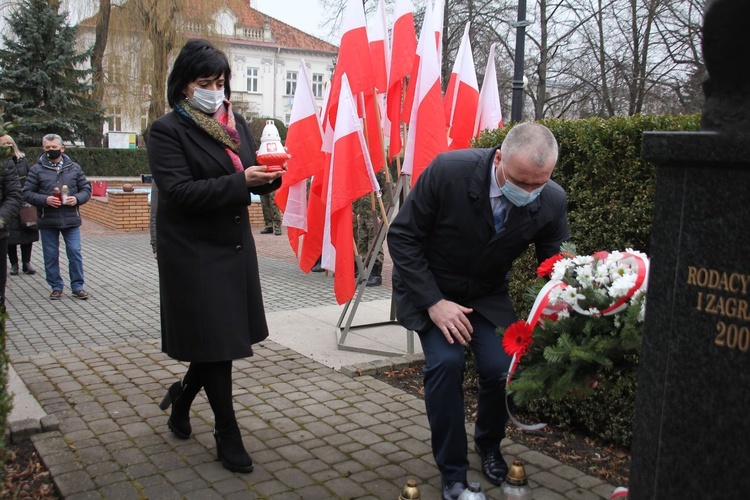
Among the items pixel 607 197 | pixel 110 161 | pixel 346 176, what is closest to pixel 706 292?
pixel 607 197

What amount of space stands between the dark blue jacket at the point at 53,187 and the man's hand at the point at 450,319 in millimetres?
6226

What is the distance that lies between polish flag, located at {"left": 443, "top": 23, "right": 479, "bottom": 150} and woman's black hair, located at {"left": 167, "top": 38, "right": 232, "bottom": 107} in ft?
10.9

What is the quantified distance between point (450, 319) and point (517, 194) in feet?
2.09

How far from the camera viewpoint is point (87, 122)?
2970cm

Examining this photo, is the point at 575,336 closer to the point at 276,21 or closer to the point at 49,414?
the point at 49,414

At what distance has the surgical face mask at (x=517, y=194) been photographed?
3.32 meters

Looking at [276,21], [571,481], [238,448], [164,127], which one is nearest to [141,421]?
[238,448]

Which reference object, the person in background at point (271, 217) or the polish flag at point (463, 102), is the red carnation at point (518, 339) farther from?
the person in background at point (271, 217)

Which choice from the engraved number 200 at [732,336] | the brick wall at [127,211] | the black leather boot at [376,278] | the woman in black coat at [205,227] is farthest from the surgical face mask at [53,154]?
the engraved number 200 at [732,336]

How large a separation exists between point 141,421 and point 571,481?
8.17 ft

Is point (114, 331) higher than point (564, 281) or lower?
lower

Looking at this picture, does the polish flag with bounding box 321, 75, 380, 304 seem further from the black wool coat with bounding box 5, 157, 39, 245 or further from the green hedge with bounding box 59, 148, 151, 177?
the green hedge with bounding box 59, 148, 151, 177

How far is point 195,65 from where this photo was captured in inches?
142

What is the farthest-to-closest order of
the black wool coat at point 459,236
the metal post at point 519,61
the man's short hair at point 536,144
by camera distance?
the metal post at point 519,61
the black wool coat at point 459,236
the man's short hair at point 536,144
